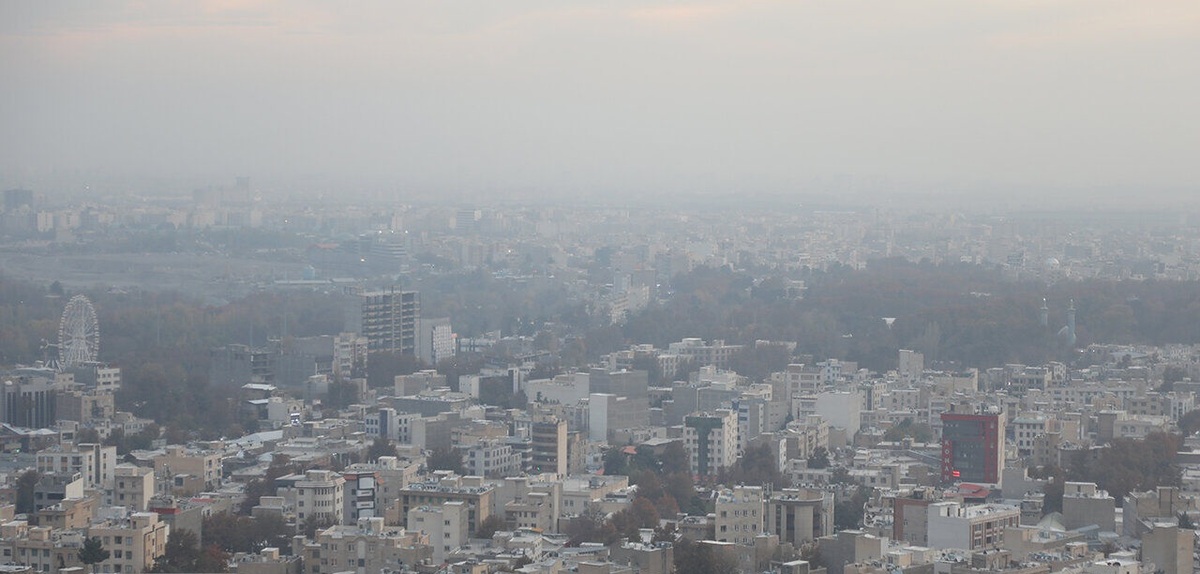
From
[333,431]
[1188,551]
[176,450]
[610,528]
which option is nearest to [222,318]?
[333,431]

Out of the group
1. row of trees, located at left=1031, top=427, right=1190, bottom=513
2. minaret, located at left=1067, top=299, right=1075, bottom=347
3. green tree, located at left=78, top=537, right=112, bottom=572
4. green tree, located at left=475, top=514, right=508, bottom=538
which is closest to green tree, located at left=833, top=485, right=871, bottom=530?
row of trees, located at left=1031, top=427, right=1190, bottom=513

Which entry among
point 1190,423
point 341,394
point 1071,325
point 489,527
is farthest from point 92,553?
point 1071,325

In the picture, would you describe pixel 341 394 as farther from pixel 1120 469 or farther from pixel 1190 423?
pixel 1120 469

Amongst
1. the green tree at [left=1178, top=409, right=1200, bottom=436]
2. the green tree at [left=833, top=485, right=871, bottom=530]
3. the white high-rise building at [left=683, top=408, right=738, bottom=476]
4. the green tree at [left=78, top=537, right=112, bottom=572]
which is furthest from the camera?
the green tree at [left=1178, top=409, right=1200, bottom=436]

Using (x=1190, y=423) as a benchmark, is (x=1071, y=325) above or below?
above

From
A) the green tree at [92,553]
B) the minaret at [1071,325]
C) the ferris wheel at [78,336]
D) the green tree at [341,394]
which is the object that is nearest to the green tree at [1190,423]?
the minaret at [1071,325]

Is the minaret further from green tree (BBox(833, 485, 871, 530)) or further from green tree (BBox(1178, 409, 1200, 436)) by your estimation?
green tree (BBox(833, 485, 871, 530))
